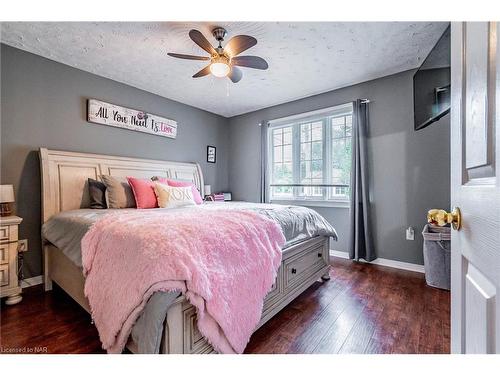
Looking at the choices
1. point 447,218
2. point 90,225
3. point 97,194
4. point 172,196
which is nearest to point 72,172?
point 97,194

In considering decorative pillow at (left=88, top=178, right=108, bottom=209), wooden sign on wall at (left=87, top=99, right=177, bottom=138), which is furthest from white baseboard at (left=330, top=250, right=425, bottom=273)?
wooden sign on wall at (left=87, top=99, right=177, bottom=138)

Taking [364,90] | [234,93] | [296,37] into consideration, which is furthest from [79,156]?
[364,90]

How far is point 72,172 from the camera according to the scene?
2602 mm

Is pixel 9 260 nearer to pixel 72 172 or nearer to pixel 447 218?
pixel 72 172

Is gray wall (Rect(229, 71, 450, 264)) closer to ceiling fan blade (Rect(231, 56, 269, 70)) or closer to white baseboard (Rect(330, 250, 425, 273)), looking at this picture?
white baseboard (Rect(330, 250, 425, 273))

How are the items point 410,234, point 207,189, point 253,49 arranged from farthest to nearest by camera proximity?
point 207,189 < point 410,234 < point 253,49

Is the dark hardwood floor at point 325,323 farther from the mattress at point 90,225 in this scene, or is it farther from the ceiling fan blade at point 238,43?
the ceiling fan blade at point 238,43

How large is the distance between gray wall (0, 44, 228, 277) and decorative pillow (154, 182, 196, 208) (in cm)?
108

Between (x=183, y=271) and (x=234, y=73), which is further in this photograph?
(x=234, y=73)

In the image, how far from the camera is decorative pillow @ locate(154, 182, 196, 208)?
2512 millimetres

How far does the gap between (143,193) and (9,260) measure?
3.88 ft

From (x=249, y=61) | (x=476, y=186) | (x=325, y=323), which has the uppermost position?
(x=249, y=61)

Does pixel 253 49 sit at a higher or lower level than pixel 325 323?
higher

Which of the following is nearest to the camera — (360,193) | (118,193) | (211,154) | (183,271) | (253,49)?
(183,271)
